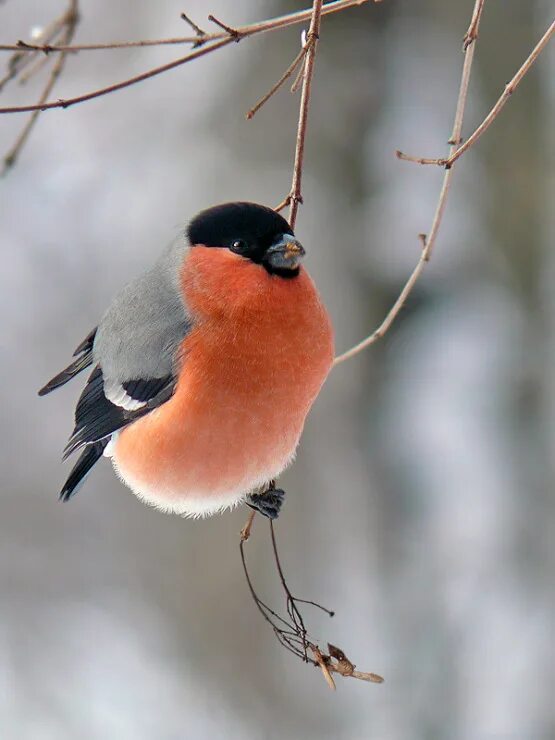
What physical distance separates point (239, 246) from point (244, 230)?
34 mm

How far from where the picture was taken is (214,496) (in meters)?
1.52

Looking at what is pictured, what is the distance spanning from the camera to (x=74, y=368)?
1.63 m

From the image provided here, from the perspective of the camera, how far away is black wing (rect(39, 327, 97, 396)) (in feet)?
5.17

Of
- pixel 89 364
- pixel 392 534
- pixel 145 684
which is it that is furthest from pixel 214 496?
pixel 145 684

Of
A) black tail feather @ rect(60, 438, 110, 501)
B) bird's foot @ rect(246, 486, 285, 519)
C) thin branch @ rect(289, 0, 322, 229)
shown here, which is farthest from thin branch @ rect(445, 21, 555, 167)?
black tail feather @ rect(60, 438, 110, 501)

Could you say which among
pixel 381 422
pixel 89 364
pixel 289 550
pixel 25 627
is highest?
pixel 89 364

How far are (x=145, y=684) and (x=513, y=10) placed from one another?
278 cm

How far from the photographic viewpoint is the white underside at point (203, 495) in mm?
1513

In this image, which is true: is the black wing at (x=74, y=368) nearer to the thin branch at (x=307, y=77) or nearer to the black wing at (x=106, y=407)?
the black wing at (x=106, y=407)

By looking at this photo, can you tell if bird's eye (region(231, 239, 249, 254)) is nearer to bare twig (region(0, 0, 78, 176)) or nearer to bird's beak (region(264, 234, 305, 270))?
bird's beak (region(264, 234, 305, 270))

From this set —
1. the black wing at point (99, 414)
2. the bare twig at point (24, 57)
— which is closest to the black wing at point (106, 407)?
the black wing at point (99, 414)

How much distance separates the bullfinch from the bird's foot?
6 cm

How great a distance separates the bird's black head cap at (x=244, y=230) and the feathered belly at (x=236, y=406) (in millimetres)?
98

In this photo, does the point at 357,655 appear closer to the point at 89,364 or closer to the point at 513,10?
the point at 89,364
